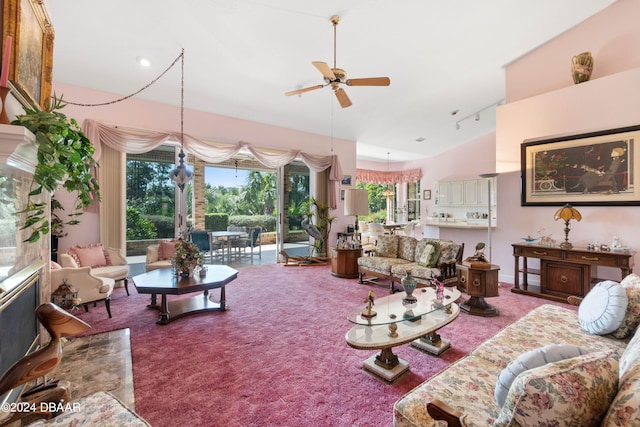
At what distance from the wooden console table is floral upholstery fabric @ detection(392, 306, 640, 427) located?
5.96 feet

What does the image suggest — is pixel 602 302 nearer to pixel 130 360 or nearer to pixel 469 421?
pixel 469 421

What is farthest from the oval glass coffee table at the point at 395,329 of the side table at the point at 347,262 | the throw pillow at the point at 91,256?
the throw pillow at the point at 91,256

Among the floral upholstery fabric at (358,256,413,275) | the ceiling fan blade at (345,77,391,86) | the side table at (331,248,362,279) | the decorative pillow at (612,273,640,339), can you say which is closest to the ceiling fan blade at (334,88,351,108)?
the ceiling fan blade at (345,77,391,86)

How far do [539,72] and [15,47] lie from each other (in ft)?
19.8

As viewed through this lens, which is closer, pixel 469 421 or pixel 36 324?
pixel 469 421

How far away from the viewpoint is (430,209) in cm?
973

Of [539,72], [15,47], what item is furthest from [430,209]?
[15,47]

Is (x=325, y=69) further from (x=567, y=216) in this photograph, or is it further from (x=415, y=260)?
(x=567, y=216)

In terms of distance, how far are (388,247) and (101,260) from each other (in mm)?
4368

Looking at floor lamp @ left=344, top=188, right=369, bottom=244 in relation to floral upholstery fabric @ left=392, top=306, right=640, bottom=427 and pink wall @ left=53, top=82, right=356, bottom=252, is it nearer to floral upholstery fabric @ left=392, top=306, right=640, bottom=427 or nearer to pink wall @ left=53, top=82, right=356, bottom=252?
pink wall @ left=53, top=82, right=356, bottom=252

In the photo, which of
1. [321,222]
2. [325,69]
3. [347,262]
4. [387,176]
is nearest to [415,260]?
[347,262]

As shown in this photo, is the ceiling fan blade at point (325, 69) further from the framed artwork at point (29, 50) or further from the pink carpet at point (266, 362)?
the pink carpet at point (266, 362)

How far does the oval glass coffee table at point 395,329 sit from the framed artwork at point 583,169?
9.45 ft

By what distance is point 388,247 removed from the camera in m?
4.88
